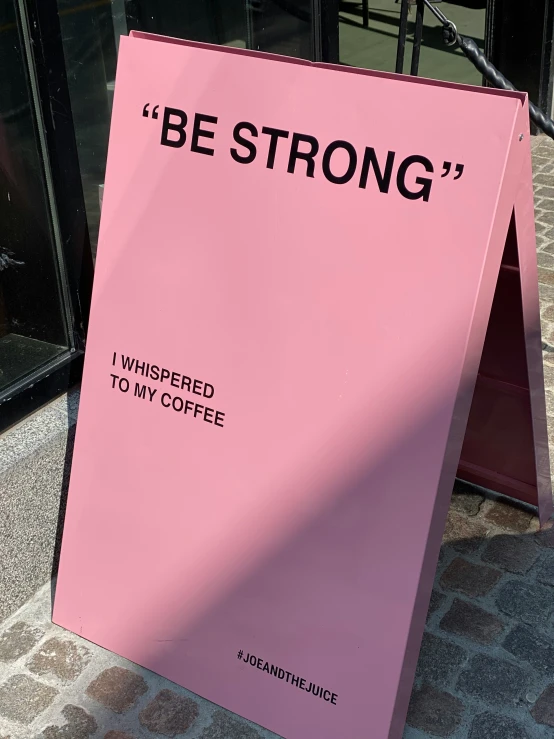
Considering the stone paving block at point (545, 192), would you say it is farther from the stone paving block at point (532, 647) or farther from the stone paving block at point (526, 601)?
the stone paving block at point (532, 647)

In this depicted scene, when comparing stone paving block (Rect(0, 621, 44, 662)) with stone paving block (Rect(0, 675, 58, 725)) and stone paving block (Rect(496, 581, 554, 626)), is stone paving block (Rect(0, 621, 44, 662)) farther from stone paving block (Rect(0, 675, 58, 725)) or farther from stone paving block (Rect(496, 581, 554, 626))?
stone paving block (Rect(496, 581, 554, 626))

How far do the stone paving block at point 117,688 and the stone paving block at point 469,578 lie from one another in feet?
3.45

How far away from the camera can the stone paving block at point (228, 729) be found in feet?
8.09

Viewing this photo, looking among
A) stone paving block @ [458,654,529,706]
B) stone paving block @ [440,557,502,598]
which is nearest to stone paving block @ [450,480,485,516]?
stone paving block @ [440,557,502,598]

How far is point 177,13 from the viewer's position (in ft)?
12.4

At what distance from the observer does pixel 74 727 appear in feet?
8.23

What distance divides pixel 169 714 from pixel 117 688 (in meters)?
0.19

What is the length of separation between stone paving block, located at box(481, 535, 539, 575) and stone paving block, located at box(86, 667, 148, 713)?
4.07ft

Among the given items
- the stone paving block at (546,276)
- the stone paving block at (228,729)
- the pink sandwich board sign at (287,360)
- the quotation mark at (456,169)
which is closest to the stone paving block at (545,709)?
the pink sandwich board sign at (287,360)

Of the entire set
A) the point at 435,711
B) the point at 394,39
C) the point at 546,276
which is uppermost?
the point at 394,39

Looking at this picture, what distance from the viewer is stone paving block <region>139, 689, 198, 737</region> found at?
250cm

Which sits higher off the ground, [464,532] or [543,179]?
[543,179]

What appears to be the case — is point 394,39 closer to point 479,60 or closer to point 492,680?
point 479,60

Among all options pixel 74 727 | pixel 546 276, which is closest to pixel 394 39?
pixel 546 276
